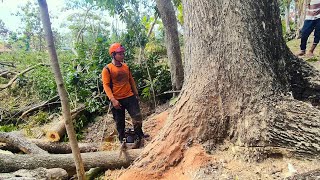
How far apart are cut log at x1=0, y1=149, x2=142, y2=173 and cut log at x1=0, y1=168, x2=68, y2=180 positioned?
0.19 meters

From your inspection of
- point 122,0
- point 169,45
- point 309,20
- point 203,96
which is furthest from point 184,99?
point 122,0

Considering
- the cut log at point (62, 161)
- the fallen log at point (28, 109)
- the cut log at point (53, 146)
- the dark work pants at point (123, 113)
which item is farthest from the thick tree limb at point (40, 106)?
the cut log at point (62, 161)

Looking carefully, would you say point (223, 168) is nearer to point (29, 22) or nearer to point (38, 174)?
A: point (38, 174)

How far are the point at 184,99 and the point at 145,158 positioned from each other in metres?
0.84

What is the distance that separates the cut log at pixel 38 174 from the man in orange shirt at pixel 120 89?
1334mm

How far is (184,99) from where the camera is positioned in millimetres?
3562

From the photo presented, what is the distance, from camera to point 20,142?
494 centimetres

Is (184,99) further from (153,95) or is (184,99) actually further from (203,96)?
(153,95)

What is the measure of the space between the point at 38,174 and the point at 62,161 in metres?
0.54

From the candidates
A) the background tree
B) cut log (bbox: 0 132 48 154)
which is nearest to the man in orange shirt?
cut log (bbox: 0 132 48 154)

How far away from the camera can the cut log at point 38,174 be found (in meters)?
3.54

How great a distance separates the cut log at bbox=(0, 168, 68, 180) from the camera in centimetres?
354

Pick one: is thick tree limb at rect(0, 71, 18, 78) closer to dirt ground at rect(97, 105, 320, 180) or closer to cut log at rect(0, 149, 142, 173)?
cut log at rect(0, 149, 142, 173)

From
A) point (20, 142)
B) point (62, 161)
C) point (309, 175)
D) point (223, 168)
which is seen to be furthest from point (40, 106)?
point (309, 175)
